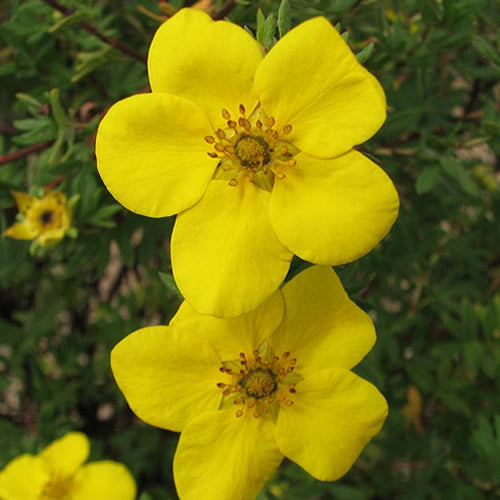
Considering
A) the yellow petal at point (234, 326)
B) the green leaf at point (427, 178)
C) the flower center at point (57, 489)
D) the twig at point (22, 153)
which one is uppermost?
the yellow petal at point (234, 326)

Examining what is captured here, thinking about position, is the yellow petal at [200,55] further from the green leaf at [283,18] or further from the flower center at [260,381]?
the flower center at [260,381]

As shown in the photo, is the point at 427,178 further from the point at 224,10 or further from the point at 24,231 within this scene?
the point at 24,231

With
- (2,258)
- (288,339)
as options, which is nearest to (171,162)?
(288,339)

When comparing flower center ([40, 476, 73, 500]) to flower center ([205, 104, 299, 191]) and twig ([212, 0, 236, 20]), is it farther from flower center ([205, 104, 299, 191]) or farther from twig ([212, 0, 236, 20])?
twig ([212, 0, 236, 20])

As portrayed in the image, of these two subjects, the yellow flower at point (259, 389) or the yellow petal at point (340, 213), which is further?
the yellow flower at point (259, 389)

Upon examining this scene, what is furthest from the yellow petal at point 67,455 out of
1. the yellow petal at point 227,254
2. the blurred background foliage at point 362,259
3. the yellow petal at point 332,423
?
the yellow petal at point 227,254

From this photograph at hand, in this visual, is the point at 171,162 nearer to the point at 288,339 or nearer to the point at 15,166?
the point at 288,339
